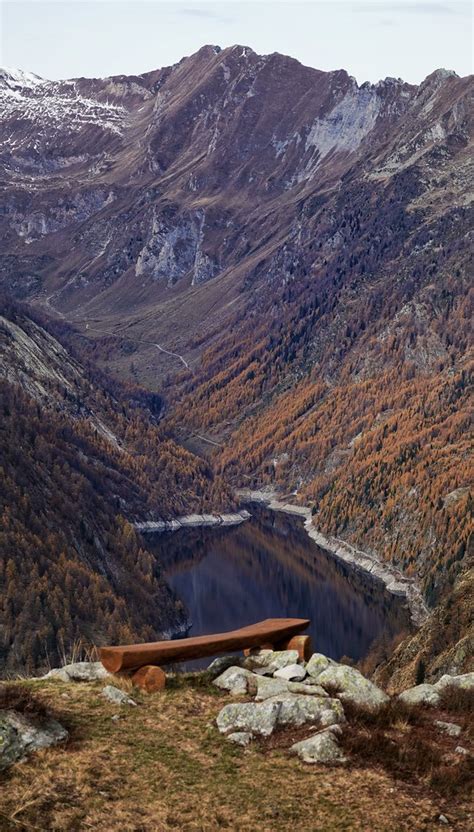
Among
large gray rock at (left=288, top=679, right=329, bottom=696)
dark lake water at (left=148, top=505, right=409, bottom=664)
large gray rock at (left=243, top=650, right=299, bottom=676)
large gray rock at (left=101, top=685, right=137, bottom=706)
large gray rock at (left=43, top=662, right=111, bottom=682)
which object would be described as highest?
large gray rock at (left=288, top=679, right=329, bottom=696)

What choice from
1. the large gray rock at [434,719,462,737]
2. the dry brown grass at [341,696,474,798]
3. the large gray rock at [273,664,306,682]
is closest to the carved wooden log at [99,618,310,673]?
the large gray rock at [273,664,306,682]

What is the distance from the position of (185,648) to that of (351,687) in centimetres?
466

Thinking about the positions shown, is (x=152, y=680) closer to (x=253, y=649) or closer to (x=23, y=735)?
(x=253, y=649)

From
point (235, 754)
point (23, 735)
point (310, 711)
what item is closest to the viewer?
point (23, 735)

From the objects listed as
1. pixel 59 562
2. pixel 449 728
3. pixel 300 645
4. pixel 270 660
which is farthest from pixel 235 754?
pixel 59 562

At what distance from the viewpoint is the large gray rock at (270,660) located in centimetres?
A: 2689

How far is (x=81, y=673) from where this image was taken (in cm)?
2697

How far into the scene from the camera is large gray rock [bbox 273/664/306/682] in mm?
25358

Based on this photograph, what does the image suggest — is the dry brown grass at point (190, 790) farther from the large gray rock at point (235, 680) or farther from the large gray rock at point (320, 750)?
the large gray rock at point (235, 680)

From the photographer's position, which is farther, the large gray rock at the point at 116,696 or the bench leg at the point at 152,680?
the bench leg at the point at 152,680

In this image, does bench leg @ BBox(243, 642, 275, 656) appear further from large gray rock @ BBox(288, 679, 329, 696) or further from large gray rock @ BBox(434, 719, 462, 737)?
large gray rock @ BBox(434, 719, 462, 737)

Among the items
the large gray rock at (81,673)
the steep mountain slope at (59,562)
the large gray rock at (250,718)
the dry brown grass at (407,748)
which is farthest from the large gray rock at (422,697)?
the steep mountain slope at (59,562)

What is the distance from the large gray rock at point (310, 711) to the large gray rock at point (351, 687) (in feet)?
3.72

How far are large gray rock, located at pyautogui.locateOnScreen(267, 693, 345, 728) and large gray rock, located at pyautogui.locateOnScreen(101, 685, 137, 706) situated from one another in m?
3.73
